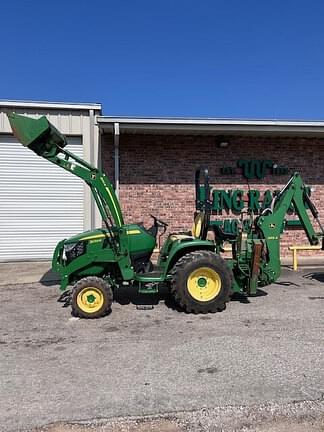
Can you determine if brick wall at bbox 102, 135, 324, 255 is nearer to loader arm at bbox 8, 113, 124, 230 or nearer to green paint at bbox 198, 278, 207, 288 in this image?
loader arm at bbox 8, 113, 124, 230

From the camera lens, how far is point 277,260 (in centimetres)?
662

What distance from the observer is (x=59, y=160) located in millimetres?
6508

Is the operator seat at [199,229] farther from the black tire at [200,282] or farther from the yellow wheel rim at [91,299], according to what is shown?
the yellow wheel rim at [91,299]

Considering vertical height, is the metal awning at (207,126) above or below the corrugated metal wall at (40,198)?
above

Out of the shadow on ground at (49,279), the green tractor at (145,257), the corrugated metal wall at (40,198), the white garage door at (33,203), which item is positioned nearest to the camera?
the green tractor at (145,257)

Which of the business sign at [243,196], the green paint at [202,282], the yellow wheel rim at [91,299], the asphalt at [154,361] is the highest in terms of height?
the business sign at [243,196]

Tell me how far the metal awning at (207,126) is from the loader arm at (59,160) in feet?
12.7

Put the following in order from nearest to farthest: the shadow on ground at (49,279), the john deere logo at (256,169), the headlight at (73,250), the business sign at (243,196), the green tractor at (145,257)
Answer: the green tractor at (145,257), the headlight at (73,250), the shadow on ground at (49,279), the business sign at (243,196), the john deere logo at (256,169)

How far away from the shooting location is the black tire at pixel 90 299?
577 cm

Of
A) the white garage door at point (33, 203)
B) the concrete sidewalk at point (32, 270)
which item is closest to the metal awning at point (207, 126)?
the white garage door at point (33, 203)

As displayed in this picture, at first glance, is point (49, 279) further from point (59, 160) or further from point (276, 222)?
point (276, 222)

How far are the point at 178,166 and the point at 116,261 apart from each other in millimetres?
5745

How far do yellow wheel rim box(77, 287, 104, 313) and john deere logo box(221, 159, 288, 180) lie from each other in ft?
22.4

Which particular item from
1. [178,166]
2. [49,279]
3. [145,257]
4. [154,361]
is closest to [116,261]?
[145,257]
